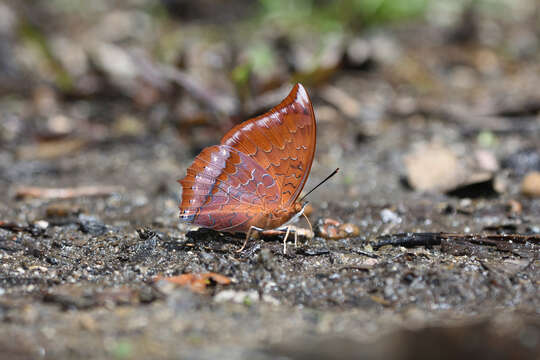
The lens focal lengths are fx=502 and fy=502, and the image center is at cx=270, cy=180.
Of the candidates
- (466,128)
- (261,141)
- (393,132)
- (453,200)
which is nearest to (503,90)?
(466,128)

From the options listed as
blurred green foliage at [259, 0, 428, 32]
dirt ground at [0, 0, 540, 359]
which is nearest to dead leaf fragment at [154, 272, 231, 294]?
dirt ground at [0, 0, 540, 359]

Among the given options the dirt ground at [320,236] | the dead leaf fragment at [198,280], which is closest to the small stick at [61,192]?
the dirt ground at [320,236]

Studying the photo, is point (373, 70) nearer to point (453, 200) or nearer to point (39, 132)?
point (453, 200)

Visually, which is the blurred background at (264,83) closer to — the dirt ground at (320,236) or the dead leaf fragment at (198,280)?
the dirt ground at (320,236)

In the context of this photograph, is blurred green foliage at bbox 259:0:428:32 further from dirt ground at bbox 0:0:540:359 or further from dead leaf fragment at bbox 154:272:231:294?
dead leaf fragment at bbox 154:272:231:294

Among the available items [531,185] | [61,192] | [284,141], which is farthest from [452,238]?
[61,192]

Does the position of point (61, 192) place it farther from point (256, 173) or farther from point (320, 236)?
point (320, 236)
